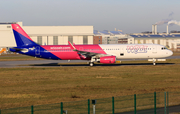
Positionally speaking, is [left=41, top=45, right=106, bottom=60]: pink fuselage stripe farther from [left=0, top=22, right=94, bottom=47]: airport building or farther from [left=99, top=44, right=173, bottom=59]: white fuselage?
[left=0, top=22, right=94, bottom=47]: airport building

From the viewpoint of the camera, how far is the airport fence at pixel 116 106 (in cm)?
1371

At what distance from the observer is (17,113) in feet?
43.1

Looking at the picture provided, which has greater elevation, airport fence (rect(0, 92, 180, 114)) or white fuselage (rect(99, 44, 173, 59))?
white fuselage (rect(99, 44, 173, 59))

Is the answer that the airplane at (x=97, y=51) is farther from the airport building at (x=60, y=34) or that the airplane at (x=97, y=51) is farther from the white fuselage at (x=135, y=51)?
the airport building at (x=60, y=34)

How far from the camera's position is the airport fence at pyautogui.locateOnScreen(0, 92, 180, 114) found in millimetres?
13706

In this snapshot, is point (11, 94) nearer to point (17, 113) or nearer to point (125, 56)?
point (17, 113)

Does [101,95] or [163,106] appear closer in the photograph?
[163,106]

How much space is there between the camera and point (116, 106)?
1495 centimetres

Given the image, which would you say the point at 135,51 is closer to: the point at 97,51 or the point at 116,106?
the point at 97,51

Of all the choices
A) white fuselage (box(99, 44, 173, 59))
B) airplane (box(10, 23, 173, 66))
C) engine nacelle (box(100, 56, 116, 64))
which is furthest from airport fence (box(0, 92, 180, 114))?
white fuselage (box(99, 44, 173, 59))

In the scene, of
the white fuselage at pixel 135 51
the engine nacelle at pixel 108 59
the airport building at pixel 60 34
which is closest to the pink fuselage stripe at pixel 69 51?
the white fuselage at pixel 135 51

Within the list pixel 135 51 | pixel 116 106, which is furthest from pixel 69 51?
pixel 116 106

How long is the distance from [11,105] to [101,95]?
8.22m

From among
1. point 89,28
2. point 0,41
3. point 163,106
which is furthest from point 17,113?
point 0,41
